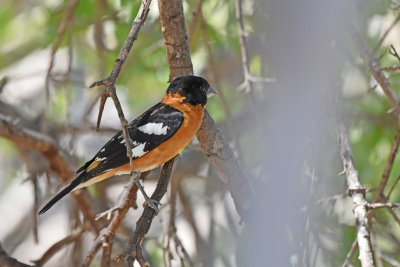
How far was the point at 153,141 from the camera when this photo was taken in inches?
118

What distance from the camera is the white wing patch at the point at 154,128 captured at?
9.85ft

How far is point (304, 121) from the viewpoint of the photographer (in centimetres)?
115

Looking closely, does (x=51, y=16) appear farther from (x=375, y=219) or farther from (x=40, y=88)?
(x=375, y=219)

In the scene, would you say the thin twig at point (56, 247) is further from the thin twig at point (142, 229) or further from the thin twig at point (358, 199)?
the thin twig at point (358, 199)

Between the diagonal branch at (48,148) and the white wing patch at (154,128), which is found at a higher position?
the diagonal branch at (48,148)

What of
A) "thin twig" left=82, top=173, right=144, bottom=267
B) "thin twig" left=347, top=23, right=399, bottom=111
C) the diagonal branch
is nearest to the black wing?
"thin twig" left=82, top=173, right=144, bottom=267

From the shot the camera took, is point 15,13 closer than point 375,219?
No

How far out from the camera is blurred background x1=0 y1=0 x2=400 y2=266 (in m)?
1.20

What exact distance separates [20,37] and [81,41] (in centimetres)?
68

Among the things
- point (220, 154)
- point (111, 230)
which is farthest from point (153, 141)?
point (111, 230)

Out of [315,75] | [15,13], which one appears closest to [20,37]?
[15,13]

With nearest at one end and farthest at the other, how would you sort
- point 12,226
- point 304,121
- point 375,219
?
point 304,121
point 375,219
point 12,226

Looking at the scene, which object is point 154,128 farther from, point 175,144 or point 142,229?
point 142,229

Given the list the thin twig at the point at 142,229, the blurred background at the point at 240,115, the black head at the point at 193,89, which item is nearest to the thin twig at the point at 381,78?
the blurred background at the point at 240,115
